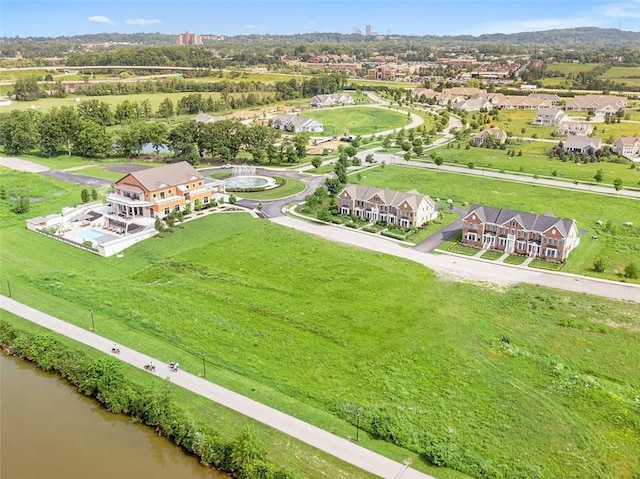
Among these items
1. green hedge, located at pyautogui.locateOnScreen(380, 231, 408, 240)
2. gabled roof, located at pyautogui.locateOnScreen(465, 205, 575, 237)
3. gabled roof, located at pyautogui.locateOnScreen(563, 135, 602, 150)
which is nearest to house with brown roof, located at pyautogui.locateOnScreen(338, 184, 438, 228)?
green hedge, located at pyautogui.locateOnScreen(380, 231, 408, 240)

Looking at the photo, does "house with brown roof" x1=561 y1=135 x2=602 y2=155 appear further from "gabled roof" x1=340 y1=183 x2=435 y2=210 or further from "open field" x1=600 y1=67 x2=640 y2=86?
"open field" x1=600 y1=67 x2=640 y2=86

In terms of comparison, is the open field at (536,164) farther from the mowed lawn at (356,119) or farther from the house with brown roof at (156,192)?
the house with brown roof at (156,192)

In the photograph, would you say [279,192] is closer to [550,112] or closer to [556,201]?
[556,201]

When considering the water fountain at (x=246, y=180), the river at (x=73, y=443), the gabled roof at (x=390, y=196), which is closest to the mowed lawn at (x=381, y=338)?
the river at (x=73, y=443)

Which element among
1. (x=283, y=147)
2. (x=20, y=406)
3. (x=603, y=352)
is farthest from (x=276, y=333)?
(x=283, y=147)

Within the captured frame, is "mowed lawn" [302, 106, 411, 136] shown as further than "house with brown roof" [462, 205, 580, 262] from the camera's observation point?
Yes

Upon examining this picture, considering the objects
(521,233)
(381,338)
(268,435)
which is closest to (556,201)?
(521,233)
